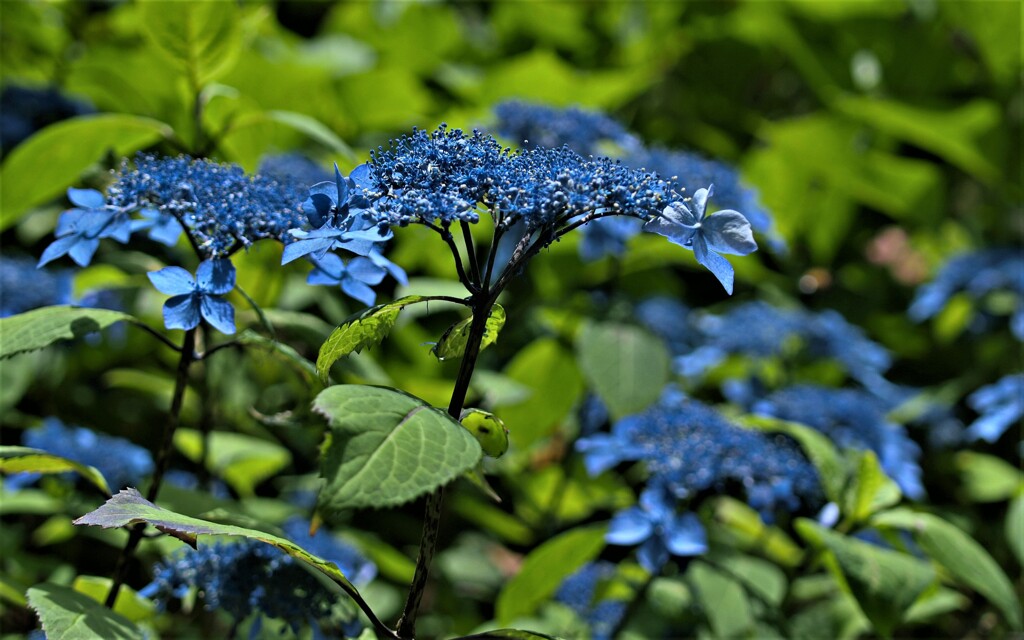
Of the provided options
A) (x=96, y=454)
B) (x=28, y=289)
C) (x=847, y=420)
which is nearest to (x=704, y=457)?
(x=847, y=420)

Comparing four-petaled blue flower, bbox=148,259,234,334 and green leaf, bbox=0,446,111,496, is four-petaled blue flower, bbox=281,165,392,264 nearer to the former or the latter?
four-petaled blue flower, bbox=148,259,234,334

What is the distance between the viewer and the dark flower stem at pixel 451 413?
915 mm

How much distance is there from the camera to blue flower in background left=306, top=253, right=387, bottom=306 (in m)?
1.09

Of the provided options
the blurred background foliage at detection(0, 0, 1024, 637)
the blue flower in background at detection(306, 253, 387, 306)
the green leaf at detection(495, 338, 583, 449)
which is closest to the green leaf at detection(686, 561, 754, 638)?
the blurred background foliage at detection(0, 0, 1024, 637)

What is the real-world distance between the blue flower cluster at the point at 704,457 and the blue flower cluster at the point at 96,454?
30.7 inches

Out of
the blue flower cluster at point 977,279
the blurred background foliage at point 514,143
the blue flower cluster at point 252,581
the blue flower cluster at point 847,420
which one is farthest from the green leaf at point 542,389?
the blue flower cluster at point 977,279

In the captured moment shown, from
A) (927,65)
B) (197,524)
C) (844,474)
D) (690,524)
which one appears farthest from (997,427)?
(197,524)

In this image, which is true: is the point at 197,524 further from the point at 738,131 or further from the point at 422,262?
the point at 738,131

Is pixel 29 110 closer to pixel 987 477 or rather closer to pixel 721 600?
pixel 721 600

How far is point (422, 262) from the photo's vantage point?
238cm

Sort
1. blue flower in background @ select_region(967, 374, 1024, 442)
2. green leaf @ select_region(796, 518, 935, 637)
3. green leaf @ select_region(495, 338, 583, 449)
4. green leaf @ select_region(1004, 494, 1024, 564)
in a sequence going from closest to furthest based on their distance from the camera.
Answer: green leaf @ select_region(796, 518, 935, 637) → green leaf @ select_region(1004, 494, 1024, 564) → green leaf @ select_region(495, 338, 583, 449) → blue flower in background @ select_region(967, 374, 1024, 442)

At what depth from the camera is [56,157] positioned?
156cm

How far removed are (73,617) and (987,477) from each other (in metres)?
2.11

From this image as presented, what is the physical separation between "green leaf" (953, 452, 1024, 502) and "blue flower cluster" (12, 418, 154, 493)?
6.05 ft
